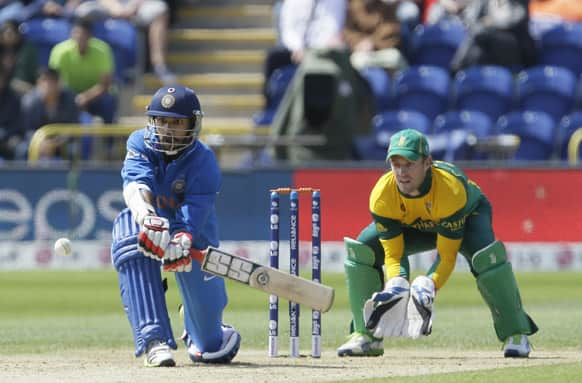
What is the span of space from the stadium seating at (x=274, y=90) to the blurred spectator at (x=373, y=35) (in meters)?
0.86

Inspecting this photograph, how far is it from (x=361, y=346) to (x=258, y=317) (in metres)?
3.11

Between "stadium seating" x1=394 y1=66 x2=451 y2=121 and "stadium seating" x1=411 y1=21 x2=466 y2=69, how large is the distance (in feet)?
2.09

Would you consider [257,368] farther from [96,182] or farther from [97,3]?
[97,3]

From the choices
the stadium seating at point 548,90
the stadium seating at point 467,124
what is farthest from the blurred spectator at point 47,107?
the stadium seating at point 548,90

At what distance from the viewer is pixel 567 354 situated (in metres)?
8.01

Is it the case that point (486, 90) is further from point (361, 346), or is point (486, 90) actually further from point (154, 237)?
point (154, 237)

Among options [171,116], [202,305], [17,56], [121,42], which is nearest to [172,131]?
[171,116]

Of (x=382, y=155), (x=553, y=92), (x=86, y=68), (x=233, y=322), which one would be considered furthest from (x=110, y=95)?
(x=233, y=322)

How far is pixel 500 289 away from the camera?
→ 789cm

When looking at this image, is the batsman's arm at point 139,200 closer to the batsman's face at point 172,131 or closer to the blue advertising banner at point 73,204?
the batsman's face at point 172,131

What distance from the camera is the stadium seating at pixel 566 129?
651 inches

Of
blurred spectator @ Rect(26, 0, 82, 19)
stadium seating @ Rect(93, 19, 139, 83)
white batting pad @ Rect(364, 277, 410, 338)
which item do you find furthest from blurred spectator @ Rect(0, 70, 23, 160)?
white batting pad @ Rect(364, 277, 410, 338)

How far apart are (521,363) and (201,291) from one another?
1.66 meters

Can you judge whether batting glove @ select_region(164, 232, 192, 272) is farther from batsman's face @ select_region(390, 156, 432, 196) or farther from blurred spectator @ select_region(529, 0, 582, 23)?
blurred spectator @ select_region(529, 0, 582, 23)
